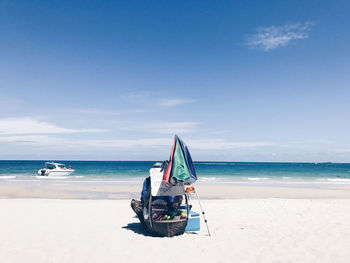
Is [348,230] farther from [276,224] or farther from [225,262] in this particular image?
[225,262]

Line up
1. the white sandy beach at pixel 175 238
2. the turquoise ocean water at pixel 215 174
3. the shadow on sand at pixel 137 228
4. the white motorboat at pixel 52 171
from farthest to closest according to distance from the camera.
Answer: the white motorboat at pixel 52 171 → the turquoise ocean water at pixel 215 174 → the shadow on sand at pixel 137 228 → the white sandy beach at pixel 175 238

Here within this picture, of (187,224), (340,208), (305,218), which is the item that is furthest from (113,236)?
(340,208)

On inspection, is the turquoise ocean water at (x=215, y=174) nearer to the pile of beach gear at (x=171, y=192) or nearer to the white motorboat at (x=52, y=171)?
the white motorboat at (x=52, y=171)

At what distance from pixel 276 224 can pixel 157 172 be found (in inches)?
197

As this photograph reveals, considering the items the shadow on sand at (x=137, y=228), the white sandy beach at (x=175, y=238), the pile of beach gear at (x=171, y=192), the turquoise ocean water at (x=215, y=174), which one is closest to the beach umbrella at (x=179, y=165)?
the pile of beach gear at (x=171, y=192)

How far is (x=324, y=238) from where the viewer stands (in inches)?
314

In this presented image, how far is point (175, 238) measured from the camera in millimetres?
7973

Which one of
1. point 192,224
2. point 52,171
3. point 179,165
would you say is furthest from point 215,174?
point 179,165

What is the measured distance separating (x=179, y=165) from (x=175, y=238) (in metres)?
2.23

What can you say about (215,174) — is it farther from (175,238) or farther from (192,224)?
(175,238)

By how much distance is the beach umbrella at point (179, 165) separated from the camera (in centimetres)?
771

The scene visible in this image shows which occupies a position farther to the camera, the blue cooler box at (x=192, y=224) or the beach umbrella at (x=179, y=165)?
the blue cooler box at (x=192, y=224)

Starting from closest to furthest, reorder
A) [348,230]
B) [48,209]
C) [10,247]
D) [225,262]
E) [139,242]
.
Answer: [225,262], [10,247], [139,242], [348,230], [48,209]

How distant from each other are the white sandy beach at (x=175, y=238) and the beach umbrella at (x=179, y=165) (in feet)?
6.13
